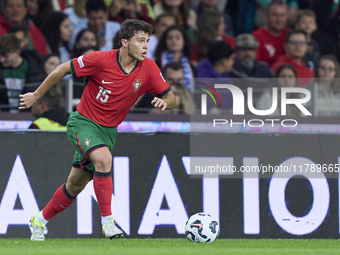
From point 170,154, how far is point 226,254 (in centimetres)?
240

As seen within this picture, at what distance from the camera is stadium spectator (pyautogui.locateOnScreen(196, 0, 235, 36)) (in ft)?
37.4

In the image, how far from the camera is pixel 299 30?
10.9 metres

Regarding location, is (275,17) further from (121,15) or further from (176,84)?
(176,84)

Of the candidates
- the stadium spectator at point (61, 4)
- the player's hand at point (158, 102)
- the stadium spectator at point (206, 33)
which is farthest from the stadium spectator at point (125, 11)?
the player's hand at point (158, 102)

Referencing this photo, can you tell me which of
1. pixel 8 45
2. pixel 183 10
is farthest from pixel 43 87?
pixel 183 10

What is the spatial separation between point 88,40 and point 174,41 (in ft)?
4.08

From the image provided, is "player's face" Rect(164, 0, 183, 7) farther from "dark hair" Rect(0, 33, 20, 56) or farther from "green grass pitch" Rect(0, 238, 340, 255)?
"green grass pitch" Rect(0, 238, 340, 255)

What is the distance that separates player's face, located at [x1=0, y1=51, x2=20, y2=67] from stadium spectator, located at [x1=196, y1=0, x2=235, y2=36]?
359 cm

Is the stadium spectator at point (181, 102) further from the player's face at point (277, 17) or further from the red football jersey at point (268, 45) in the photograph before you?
the player's face at point (277, 17)

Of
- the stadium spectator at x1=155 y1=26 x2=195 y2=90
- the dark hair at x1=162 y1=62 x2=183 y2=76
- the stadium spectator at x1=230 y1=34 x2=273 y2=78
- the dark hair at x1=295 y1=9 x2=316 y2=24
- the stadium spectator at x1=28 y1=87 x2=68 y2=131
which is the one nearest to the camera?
the stadium spectator at x1=28 y1=87 x2=68 y2=131

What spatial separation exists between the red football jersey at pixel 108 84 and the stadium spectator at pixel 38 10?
4340 millimetres

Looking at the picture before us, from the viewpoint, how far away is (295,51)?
10.7 meters

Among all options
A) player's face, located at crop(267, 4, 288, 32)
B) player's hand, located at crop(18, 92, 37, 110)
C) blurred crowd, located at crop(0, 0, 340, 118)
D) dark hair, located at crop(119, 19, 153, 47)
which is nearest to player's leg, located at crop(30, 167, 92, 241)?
player's hand, located at crop(18, 92, 37, 110)

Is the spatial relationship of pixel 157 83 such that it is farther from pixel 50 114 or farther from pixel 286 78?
pixel 286 78
